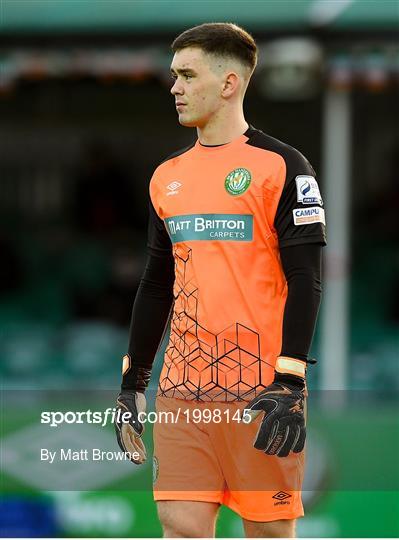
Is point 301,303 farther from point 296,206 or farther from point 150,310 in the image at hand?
point 150,310

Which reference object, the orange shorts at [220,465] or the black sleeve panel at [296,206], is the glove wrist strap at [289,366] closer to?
the orange shorts at [220,465]

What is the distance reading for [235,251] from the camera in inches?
131

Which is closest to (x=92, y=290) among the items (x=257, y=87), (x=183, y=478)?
(x=257, y=87)

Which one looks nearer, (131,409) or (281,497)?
(281,497)

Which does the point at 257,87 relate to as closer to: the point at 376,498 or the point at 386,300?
the point at 386,300

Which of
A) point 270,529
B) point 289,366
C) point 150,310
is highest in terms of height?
point 150,310

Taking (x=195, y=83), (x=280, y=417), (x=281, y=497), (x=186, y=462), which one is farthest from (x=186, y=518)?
(x=195, y=83)

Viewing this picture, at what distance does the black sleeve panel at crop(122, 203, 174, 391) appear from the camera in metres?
3.58

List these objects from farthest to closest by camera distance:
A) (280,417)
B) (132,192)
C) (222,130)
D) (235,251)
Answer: (132,192) < (222,130) < (235,251) < (280,417)

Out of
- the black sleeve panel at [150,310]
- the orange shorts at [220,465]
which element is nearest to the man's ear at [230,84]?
the black sleeve panel at [150,310]

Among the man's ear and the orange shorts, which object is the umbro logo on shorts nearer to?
the orange shorts

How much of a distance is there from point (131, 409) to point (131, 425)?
2.0 inches

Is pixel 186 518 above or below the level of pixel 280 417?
below

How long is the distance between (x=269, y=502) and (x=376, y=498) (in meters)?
3.16
